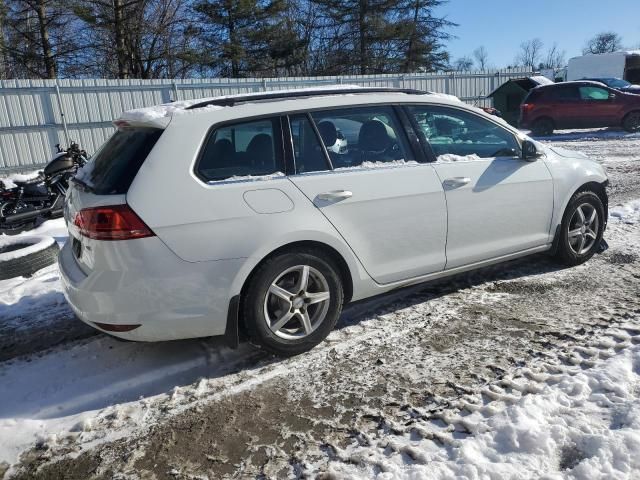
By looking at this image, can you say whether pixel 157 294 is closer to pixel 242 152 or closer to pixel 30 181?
pixel 242 152

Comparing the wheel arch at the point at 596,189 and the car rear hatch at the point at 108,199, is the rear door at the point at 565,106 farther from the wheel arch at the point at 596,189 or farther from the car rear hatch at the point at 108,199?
the car rear hatch at the point at 108,199

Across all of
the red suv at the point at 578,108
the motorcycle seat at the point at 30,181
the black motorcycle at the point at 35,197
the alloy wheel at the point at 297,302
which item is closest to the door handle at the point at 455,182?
the alloy wheel at the point at 297,302

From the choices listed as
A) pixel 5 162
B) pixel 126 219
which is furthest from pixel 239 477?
pixel 5 162

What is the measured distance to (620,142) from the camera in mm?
15430

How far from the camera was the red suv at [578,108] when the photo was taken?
1728 cm

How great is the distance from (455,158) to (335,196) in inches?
47.6

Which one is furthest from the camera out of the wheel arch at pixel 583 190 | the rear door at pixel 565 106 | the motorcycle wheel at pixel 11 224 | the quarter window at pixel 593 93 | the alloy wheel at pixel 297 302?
the rear door at pixel 565 106

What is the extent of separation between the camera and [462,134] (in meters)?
4.46

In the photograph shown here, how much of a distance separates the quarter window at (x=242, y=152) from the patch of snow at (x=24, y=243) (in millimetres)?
3314

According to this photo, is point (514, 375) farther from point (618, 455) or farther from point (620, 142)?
point (620, 142)

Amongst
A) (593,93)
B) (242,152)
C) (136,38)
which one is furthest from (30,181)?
(136,38)

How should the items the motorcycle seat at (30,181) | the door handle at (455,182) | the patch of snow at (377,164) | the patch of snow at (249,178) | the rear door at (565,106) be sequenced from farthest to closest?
1. the rear door at (565,106)
2. the motorcycle seat at (30,181)
3. the door handle at (455,182)
4. the patch of snow at (377,164)
5. the patch of snow at (249,178)

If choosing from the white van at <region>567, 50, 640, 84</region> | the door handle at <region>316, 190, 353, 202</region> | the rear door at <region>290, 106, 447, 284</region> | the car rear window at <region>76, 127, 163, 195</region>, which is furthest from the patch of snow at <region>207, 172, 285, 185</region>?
the white van at <region>567, 50, 640, 84</region>

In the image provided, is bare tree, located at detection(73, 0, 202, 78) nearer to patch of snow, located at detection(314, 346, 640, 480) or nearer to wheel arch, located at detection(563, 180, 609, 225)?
wheel arch, located at detection(563, 180, 609, 225)
